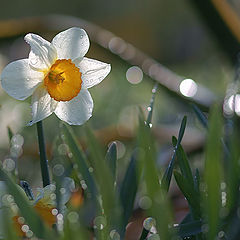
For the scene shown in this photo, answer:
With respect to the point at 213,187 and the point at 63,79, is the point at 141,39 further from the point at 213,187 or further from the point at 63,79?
the point at 213,187

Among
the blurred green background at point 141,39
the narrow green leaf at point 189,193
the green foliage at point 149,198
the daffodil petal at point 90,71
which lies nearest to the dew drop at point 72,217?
the green foliage at point 149,198

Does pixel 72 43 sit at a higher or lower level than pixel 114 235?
higher

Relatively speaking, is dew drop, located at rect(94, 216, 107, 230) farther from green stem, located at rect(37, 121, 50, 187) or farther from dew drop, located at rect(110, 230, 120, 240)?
green stem, located at rect(37, 121, 50, 187)

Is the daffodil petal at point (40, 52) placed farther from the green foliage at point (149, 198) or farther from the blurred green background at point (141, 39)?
the blurred green background at point (141, 39)

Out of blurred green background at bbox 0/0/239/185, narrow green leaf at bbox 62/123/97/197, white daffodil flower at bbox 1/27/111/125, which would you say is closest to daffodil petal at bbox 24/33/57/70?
white daffodil flower at bbox 1/27/111/125

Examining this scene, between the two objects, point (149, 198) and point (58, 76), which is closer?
point (149, 198)

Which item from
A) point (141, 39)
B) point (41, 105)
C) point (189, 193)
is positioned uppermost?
point (41, 105)

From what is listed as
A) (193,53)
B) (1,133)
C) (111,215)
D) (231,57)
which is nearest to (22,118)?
(1,133)

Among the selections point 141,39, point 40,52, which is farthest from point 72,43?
point 141,39
